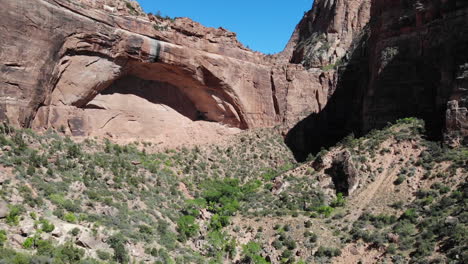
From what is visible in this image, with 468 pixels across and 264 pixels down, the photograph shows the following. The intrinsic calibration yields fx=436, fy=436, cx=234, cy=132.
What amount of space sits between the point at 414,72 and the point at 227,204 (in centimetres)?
2055

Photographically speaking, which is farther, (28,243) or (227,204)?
(227,204)

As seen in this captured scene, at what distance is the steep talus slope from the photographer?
34.8 meters

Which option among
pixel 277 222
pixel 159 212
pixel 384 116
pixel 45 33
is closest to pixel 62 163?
pixel 159 212

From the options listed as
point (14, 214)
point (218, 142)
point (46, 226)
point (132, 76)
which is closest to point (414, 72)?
point (218, 142)

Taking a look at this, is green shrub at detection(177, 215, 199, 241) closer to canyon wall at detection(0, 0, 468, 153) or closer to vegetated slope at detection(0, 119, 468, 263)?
vegetated slope at detection(0, 119, 468, 263)

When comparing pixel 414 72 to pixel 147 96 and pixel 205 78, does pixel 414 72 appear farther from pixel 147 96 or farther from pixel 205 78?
pixel 147 96

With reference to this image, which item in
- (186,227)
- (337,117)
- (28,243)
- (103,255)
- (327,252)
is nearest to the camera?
(28,243)

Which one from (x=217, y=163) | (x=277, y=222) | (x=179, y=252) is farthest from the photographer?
(x=217, y=163)

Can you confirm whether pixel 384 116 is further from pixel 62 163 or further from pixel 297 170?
pixel 62 163

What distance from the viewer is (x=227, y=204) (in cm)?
3494

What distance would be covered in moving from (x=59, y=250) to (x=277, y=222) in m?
16.6

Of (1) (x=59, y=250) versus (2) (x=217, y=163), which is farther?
(2) (x=217, y=163)

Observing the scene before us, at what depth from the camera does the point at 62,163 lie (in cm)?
2931

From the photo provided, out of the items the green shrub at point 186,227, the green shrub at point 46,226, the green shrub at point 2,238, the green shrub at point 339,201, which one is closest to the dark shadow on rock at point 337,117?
the green shrub at point 339,201
